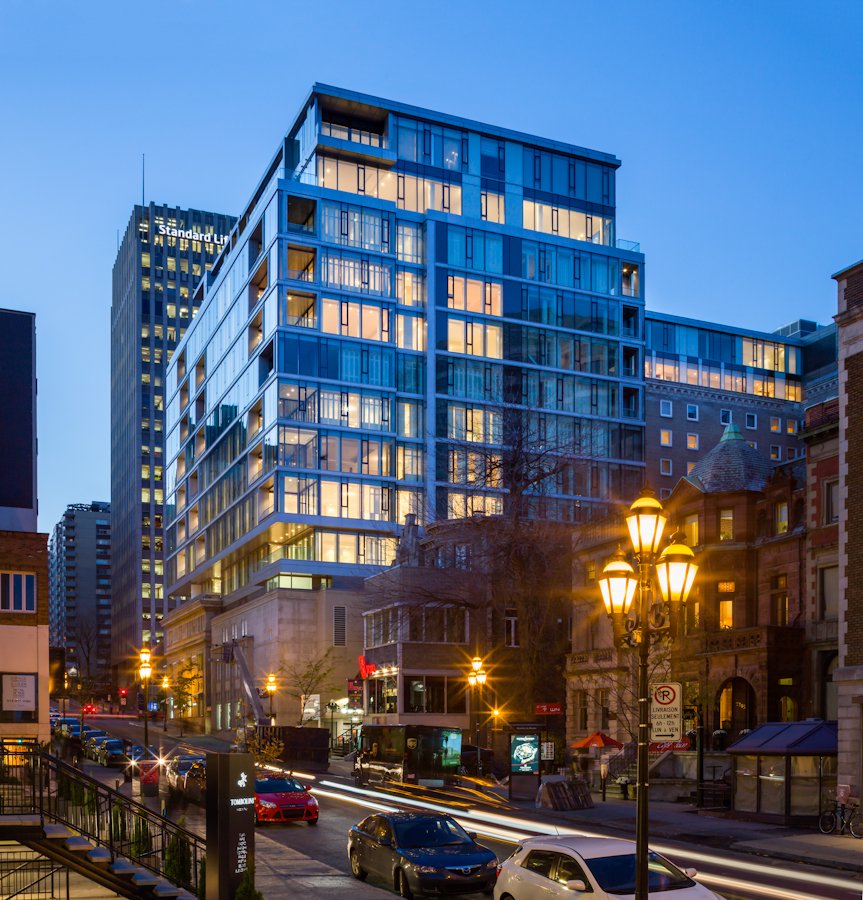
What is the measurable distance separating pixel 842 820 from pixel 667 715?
19.1 m

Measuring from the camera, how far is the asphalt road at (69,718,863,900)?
72.3 feet

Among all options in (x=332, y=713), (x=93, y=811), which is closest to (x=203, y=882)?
(x=93, y=811)

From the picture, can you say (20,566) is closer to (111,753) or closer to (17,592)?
(17,592)

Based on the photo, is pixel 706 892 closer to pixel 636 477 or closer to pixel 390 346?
pixel 390 346

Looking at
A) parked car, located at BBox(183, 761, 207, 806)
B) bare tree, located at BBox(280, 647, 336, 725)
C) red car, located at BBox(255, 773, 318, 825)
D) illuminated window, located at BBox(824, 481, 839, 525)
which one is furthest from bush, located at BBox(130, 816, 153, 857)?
bare tree, located at BBox(280, 647, 336, 725)

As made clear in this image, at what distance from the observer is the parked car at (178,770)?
40.2 metres

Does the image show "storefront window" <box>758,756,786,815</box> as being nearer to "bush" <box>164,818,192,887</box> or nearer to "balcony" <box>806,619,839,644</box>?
"balcony" <box>806,619,839,644</box>

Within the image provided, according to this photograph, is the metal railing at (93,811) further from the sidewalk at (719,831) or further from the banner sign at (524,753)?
the banner sign at (524,753)

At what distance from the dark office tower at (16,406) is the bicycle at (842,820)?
33.2m

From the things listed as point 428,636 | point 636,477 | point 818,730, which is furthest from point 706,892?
point 636,477

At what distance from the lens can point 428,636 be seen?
71938 mm

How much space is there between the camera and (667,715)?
673 inches

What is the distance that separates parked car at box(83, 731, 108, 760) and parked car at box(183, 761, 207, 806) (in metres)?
24.8

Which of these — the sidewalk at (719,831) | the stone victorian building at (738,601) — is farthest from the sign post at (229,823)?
the stone victorian building at (738,601)
